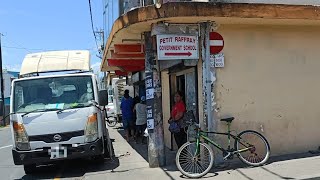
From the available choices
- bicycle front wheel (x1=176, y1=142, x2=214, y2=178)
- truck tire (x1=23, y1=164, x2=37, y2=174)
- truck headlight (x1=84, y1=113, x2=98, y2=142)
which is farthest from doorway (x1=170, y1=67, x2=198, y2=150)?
truck tire (x1=23, y1=164, x2=37, y2=174)

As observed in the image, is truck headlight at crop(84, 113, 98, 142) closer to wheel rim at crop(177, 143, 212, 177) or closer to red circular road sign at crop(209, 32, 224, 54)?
wheel rim at crop(177, 143, 212, 177)

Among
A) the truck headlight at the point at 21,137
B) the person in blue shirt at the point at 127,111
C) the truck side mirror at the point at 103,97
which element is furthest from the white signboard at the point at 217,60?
the person in blue shirt at the point at 127,111

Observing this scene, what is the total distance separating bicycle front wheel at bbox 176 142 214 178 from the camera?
8039 mm

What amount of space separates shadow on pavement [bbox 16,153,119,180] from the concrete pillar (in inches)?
49.0

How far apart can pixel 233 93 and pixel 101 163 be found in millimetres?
3949

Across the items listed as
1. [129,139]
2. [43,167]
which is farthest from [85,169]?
[129,139]

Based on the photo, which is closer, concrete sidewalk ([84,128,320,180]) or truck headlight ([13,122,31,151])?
concrete sidewalk ([84,128,320,180])

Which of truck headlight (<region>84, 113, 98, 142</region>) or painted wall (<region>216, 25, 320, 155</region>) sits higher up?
painted wall (<region>216, 25, 320, 155</region>)

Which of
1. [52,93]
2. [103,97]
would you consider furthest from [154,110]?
[52,93]

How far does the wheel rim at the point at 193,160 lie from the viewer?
8.10m

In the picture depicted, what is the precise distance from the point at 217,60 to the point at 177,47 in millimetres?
931

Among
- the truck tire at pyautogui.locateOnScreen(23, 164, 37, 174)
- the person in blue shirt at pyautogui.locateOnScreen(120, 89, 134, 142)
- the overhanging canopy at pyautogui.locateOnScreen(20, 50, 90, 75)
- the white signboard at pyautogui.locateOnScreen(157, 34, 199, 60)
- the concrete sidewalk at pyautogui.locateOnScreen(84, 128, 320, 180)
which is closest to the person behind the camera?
the concrete sidewalk at pyautogui.locateOnScreen(84, 128, 320, 180)

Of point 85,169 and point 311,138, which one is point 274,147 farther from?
point 85,169

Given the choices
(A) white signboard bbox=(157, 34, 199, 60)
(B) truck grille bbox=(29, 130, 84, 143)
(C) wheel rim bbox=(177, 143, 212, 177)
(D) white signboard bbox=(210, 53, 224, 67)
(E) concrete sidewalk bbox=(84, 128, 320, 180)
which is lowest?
(E) concrete sidewalk bbox=(84, 128, 320, 180)
